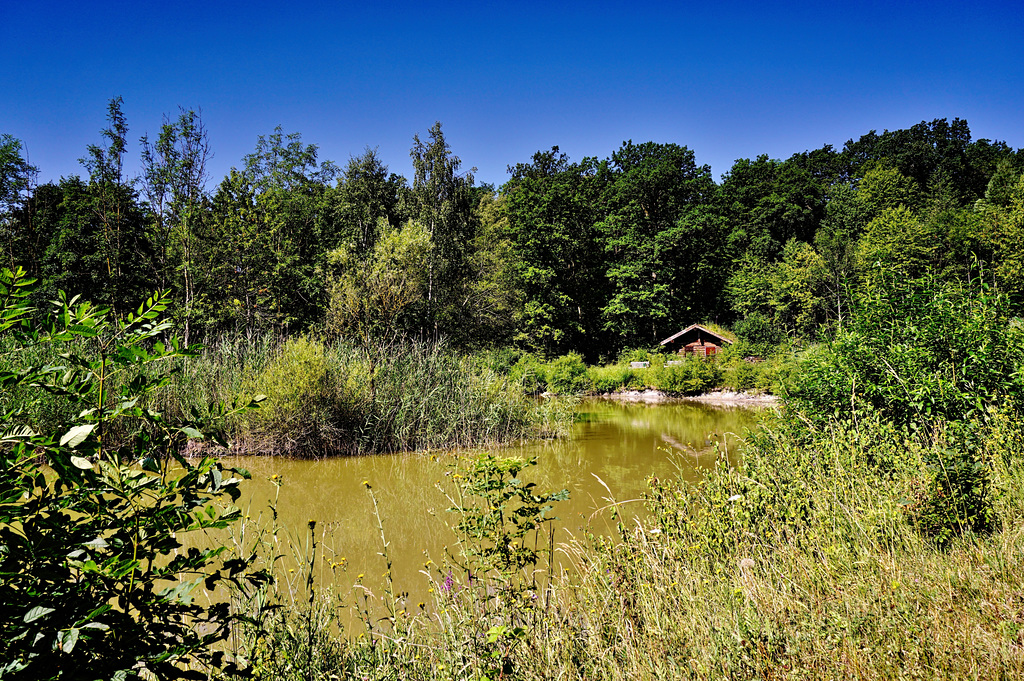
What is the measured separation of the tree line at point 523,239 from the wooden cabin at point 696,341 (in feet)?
8.42

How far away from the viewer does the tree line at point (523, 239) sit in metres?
16.2

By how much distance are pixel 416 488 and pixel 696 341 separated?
26075 mm

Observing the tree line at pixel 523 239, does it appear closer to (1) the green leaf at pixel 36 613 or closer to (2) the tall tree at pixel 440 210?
(2) the tall tree at pixel 440 210

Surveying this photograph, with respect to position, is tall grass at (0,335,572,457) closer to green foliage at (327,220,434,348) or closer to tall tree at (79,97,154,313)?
green foliage at (327,220,434,348)

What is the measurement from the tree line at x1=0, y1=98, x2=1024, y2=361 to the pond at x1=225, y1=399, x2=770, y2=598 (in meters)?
3.66

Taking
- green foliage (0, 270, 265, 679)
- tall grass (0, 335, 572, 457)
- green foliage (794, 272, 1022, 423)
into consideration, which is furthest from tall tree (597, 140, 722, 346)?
green foliage (0, 270, 265, 679)

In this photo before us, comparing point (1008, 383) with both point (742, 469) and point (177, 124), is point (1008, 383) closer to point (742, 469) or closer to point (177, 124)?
point (742, 469)

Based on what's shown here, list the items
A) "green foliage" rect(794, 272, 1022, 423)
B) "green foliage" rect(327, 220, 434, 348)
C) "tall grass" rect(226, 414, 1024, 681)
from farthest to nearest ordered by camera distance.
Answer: "green foliage" rect(327, 220, 434, 348), "green foliage" rect(794, 272, 1022, 423), "tall grass" rect(226, 414, 1024, 681)

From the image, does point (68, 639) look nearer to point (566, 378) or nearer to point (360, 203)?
point (566, 378)

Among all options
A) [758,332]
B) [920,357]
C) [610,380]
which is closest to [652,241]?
[758,332]

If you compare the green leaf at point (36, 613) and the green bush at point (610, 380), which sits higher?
the green leaf at point (36, 613)

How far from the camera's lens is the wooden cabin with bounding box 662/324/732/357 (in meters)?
29.8

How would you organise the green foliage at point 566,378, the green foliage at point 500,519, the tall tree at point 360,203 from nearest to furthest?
the green foliage at point 500,519 < the green foliage at point 566,378 < the tall tree at point 360,203

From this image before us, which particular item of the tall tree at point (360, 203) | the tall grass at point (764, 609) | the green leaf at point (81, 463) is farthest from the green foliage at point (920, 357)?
the tall tree at point (360, 203)
